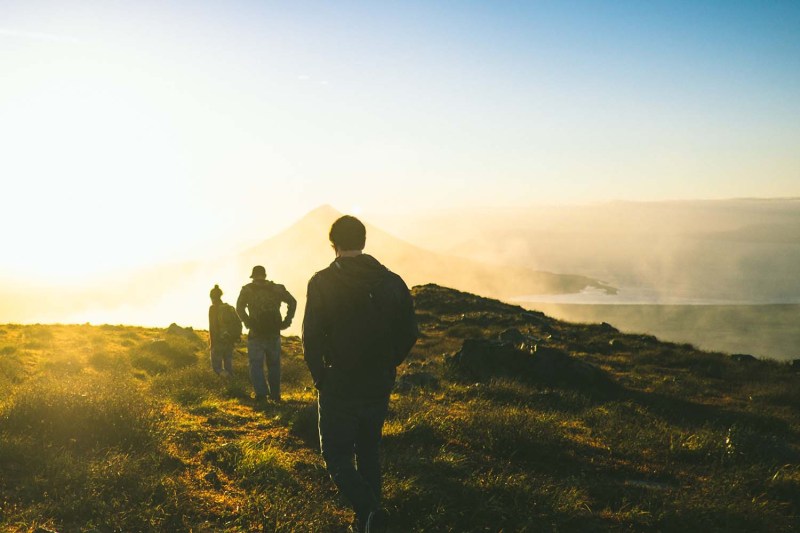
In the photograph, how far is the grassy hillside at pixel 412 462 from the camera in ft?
14.1

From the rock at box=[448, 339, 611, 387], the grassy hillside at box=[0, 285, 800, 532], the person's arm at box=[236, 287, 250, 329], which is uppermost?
the person's arm at box=[236, 287, 250, 329]

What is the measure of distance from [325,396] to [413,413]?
4303 mm

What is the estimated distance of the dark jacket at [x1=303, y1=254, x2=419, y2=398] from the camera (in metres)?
3.59

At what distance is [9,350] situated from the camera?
616 inches

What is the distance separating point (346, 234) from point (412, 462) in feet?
10.0

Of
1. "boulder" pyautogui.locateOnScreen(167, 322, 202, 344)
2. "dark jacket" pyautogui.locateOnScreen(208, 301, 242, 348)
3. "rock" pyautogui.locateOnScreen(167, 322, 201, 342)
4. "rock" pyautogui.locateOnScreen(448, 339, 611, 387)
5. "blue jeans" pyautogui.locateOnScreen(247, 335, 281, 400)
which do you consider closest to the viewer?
"blue jeans" pyautogui.locateOnScreen(247, 335, 281, 400)

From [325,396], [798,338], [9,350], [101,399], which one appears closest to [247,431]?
[101,399]

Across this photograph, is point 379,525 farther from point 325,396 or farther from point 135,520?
point 135,520

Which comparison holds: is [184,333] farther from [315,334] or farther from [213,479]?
[315,334]

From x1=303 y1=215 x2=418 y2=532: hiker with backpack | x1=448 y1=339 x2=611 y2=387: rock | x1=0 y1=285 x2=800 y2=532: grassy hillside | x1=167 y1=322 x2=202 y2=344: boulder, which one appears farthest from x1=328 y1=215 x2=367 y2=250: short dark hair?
x1=167 y1=322 x2=202 y2=344: boulder

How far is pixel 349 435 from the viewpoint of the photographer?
3650mm

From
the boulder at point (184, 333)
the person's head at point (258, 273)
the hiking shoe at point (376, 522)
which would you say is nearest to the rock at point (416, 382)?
the person's head at point (258, 273)

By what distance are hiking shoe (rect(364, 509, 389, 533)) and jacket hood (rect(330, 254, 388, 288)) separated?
1802 mm

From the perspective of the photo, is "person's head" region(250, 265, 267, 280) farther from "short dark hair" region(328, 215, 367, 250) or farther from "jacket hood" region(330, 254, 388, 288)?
"jacket hood" region(330, 254, 388, 288)
